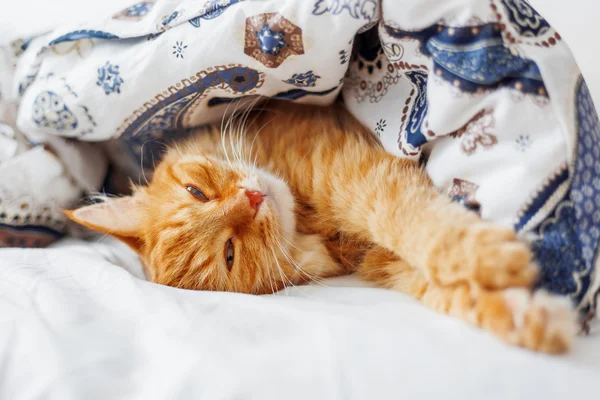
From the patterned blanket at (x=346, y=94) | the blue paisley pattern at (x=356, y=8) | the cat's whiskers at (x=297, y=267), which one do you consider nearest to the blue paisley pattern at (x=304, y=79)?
the patterned blanket at (x=346, y=94)

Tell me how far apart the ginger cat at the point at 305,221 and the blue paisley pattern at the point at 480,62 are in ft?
0.85

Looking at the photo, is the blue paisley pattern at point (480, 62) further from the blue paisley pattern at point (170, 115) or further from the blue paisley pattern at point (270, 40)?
the blue paisley pattern at point (170, 115)

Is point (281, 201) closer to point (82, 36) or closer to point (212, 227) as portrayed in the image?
point (212, 227)

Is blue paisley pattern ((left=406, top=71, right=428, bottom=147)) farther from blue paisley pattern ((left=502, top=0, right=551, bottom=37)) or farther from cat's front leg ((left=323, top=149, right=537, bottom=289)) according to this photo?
blue paisley pattern ((left=502, top=0, right=551, bottom=37))

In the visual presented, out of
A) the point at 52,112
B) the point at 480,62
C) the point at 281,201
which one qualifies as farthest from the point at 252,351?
the point at 52,112

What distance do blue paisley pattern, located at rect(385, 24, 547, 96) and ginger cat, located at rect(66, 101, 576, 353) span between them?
260 mm

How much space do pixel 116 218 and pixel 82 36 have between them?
1.74ft

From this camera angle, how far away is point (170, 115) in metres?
1.43

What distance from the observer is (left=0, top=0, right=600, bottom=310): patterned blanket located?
33.7 inches

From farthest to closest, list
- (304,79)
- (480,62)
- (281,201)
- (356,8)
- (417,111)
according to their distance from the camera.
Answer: (281,201)
(304,79)
(417,111)
(356,8)
(480,62)

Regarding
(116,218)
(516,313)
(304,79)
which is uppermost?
(304,79)

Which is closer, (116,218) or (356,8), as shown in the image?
(356,8)

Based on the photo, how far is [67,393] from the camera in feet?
2.60

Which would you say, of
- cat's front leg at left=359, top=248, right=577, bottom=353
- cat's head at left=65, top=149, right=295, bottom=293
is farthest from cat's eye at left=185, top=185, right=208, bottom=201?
cat's front leg at left=359, top=248, right=577, bottom=353
